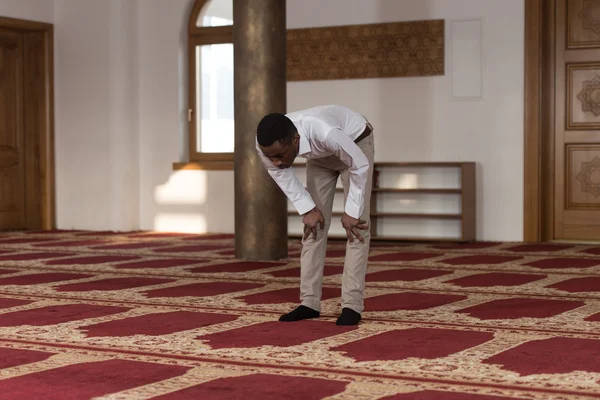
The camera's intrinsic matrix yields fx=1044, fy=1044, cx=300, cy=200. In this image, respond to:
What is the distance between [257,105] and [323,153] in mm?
3227

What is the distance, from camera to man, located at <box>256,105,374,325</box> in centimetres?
Answer: 389

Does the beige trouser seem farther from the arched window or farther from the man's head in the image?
the arched window

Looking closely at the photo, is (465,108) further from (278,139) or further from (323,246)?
(278,139)

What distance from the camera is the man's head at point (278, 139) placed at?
382 centimetres

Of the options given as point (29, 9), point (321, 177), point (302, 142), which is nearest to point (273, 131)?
point (302, 142)

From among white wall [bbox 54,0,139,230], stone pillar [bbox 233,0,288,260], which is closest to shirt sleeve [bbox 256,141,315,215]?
stone pillar [bbox 233,0,288,260]

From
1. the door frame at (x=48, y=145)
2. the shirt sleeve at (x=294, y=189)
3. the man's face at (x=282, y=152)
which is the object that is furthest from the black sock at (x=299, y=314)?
the door frame at (x=48, y=145)

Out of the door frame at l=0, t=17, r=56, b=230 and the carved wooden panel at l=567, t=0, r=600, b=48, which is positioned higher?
the carved wooden panel at l=567, t=0, r=600, b=48

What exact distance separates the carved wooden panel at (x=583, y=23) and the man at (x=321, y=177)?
502 cm

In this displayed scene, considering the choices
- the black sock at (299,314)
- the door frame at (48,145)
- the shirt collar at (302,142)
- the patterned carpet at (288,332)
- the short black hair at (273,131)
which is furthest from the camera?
the door frame at (48,145)

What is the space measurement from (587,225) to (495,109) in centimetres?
125

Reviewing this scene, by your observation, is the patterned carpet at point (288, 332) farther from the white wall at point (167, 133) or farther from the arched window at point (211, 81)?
the arched window at point (211, 81)

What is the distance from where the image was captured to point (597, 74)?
28.7 feet

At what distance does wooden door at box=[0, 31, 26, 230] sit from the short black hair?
7.39 meters
